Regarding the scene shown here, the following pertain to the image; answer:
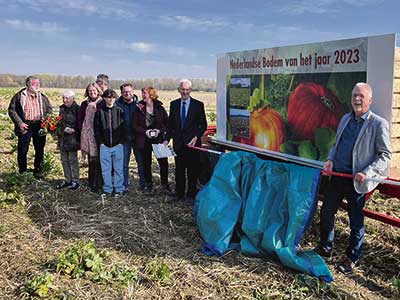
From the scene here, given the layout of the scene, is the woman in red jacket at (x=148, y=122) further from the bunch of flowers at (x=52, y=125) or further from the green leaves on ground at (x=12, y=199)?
the green leaves on ground at (x=12, y=199)

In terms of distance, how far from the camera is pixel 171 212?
6.75m

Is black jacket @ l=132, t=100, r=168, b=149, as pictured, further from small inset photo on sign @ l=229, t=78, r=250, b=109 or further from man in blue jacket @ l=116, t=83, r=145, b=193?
small inset photo on sign @ l=229, t=78, r=250, b=109

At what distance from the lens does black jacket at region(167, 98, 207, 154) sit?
7.01 m

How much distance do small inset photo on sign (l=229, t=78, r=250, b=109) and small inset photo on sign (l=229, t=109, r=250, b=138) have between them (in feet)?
0.33

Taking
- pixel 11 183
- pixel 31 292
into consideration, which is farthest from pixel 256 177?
pixel 11 183

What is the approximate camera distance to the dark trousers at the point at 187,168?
7195 mm

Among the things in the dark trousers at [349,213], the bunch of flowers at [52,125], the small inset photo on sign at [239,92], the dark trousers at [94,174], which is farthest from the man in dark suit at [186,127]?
the dark trousers at [349,213]

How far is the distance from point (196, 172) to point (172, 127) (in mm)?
851

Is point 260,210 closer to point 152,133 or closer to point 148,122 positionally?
point 152,133

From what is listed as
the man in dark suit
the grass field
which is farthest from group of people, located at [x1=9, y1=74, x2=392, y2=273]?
the grass field

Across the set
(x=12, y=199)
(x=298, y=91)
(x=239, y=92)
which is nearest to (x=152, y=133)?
(x=239, y=92)

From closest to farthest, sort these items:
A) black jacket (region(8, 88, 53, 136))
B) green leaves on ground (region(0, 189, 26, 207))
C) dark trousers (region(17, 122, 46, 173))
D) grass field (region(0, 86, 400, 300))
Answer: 1. grass field (region(0, 86, 400, 300))
2. green leaves on ground (region(0, 189, 26, 207))
3. black jacket (region(8, 88, 53, 136))
4. dark trousers (region(17, 122, 46, 173))

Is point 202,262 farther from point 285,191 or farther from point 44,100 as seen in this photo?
point 44,100

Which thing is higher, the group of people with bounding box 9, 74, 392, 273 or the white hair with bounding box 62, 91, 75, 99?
Result: the white hair with bounding box 62, 91, 75, 99
